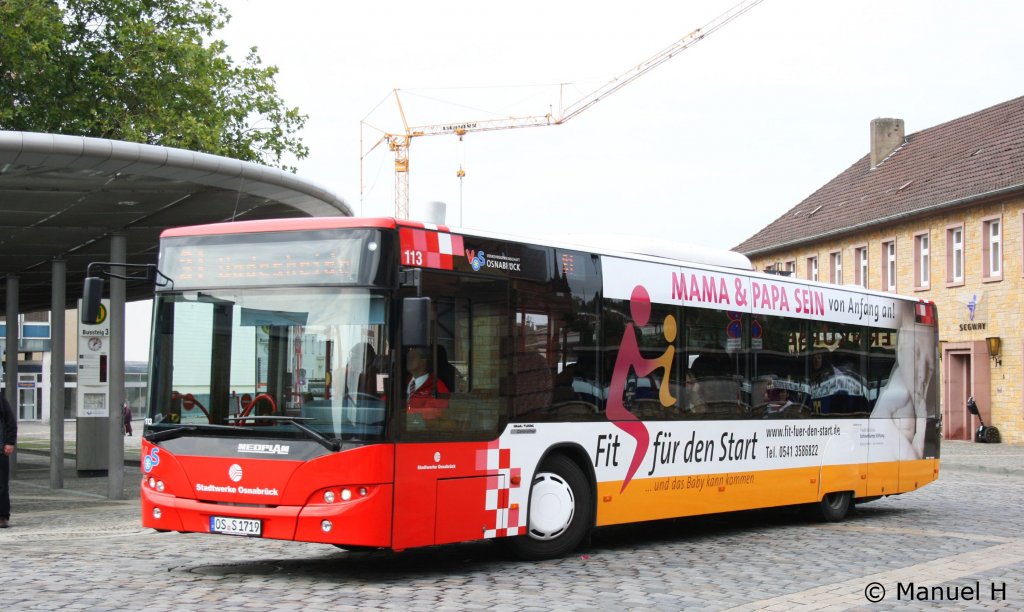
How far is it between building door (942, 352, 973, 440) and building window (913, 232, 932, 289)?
3038 millimetres

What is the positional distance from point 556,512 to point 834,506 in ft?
18.6

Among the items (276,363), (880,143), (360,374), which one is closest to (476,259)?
(360,374)

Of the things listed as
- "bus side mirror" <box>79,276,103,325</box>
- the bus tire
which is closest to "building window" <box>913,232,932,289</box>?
the bus tire

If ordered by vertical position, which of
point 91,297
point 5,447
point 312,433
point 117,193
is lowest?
point 5,447

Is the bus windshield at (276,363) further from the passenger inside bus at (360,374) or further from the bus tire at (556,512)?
the bus tire at (556,512)

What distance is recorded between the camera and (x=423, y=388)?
10.1m

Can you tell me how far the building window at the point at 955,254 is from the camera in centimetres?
4175

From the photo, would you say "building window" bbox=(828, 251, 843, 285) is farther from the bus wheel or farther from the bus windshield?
the bus windshield

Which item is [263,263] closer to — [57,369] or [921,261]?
[57,369]

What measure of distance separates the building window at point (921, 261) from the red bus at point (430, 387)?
3173cm

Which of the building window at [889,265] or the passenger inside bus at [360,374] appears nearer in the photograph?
the passenger inside bus at [360,374]

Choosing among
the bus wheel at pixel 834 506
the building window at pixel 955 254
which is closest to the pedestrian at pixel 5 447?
the bus wheel at pixel 834 506

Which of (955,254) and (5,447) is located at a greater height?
(955,254)

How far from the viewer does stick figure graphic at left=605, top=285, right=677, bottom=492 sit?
12.3 metres
